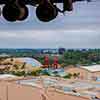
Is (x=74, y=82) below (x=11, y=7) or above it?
below

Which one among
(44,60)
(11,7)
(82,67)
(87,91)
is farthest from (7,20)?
(82,67)

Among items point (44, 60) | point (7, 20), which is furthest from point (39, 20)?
point (44, 60)

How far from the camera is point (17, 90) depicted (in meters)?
6.96

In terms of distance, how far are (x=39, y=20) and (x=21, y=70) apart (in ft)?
18.7

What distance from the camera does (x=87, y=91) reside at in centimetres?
626

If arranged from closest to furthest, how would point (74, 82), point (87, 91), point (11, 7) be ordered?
1. point (11, 7)
2. point (87, 91)
3. point (74, 82)

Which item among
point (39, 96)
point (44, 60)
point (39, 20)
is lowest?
point (39, 96)

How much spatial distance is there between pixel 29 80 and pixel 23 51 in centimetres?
77

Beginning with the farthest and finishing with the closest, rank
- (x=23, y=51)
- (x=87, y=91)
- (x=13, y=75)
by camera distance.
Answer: (x=13, y=75), (x=23, y=51), (x=87, y=91)

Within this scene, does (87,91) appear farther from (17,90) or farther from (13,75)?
(13,75)

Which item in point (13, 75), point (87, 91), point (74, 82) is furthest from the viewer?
point (13, 75)

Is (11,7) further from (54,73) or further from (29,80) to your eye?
(54,73)

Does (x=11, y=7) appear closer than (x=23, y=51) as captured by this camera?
Yes

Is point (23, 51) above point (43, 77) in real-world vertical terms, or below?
above
